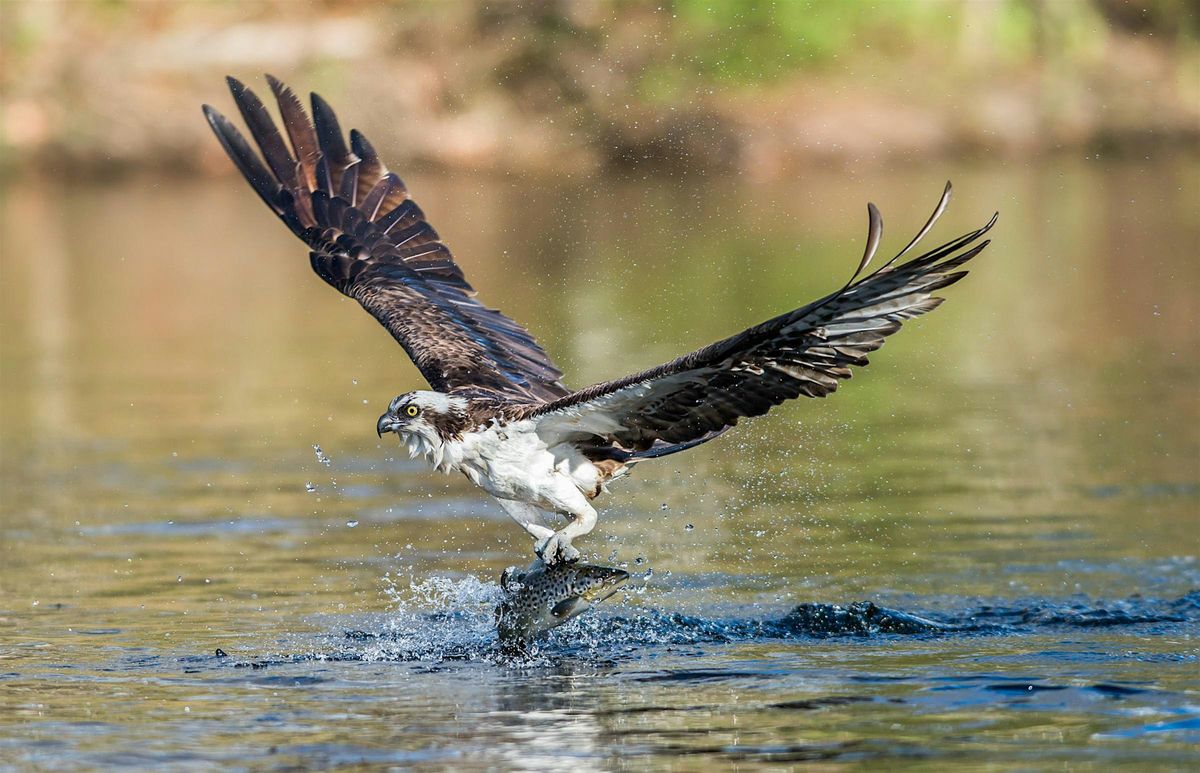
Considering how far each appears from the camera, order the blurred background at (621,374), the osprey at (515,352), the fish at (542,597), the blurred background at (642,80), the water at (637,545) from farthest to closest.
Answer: the blurred background at (642,80)
the fish at (542,597)
the blurred background at (621,374)
the osprey at (515,352)
the water at (637,545)

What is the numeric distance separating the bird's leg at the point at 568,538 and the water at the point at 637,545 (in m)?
0.45

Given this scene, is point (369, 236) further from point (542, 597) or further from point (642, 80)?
point (642, 80)

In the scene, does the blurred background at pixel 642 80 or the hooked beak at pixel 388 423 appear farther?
the blurred background at pixel 642 80

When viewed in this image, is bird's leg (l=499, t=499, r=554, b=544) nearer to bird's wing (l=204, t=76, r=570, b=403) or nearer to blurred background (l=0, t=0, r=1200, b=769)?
blurred background (l=0, t=0, r=1200, b=769)

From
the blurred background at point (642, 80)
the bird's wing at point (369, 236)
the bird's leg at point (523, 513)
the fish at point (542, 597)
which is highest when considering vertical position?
the blurred background at point (642, 80)

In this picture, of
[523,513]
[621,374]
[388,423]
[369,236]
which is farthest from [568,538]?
[621,374]

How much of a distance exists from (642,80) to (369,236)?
22.9 metres

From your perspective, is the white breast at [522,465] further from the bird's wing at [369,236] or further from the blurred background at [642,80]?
the blurred background at [642,80]

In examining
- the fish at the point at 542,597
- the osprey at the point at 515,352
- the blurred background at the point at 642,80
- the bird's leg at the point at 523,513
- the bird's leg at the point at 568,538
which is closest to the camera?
the osprey at the point at 515,352

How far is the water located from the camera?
7.30 meters

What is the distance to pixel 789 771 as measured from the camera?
662cm

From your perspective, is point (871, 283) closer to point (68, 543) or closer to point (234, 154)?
point (234, 154)

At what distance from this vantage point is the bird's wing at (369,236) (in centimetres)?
1030

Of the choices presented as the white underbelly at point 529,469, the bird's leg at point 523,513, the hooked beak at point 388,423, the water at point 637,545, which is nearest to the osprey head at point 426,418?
the hooked beak at point 388,423
